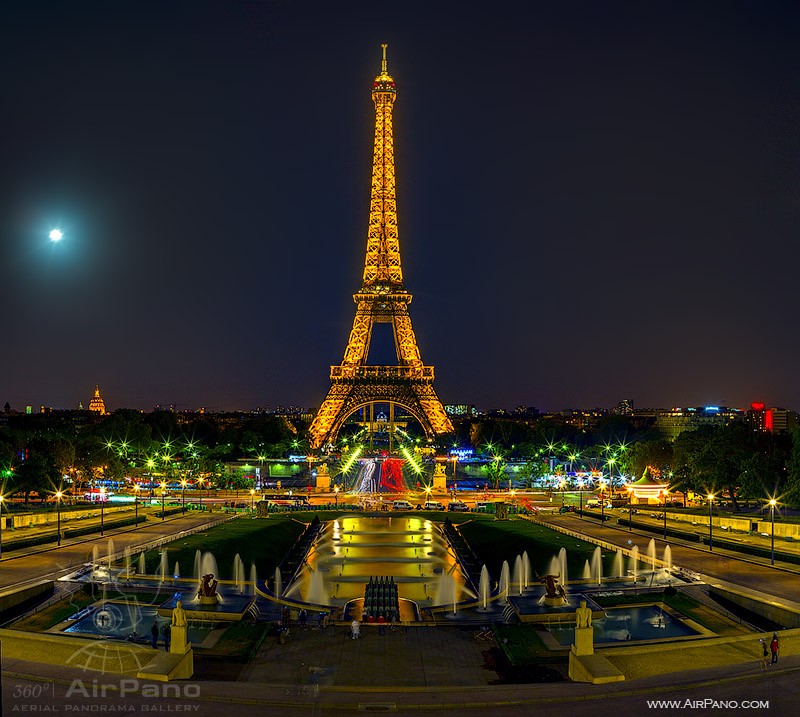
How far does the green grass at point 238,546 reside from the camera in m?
44.0

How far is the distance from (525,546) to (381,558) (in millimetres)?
8623

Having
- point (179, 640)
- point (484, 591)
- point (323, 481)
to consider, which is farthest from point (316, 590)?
point (323, 481)

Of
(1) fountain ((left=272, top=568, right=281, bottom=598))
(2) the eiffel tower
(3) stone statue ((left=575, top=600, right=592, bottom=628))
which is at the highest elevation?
(2) the eiffel tower

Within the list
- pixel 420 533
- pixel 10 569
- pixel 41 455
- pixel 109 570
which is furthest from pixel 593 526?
pixel 41 455

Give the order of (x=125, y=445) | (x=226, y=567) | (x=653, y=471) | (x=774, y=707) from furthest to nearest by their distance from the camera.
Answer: (x=125, y=445)
(x=653, y=471)
(x=226, y=567)
(x=774, y=707)

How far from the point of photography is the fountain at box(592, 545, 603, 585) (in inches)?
1583

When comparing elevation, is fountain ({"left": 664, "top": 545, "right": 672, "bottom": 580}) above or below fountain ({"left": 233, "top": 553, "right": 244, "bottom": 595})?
above

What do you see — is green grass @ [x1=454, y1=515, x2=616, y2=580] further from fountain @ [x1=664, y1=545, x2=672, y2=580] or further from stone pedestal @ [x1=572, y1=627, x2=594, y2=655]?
stone pedestal @ [x1=572, y1=627, x2=594, y2=655]

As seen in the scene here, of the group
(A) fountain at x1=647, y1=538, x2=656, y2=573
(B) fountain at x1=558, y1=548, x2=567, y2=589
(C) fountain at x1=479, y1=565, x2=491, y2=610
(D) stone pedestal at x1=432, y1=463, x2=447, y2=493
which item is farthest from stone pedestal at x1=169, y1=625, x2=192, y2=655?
(D) stone pedestal at x1=432, y1=463, x2=447, y2=493

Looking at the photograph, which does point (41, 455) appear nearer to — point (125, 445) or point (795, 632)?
point (125, 445)

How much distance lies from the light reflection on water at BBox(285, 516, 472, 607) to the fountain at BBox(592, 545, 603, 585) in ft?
22.0

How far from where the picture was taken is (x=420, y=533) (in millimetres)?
60781

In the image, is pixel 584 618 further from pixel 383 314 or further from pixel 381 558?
pixel 383 314

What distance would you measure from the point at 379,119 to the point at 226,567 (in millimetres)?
95866
